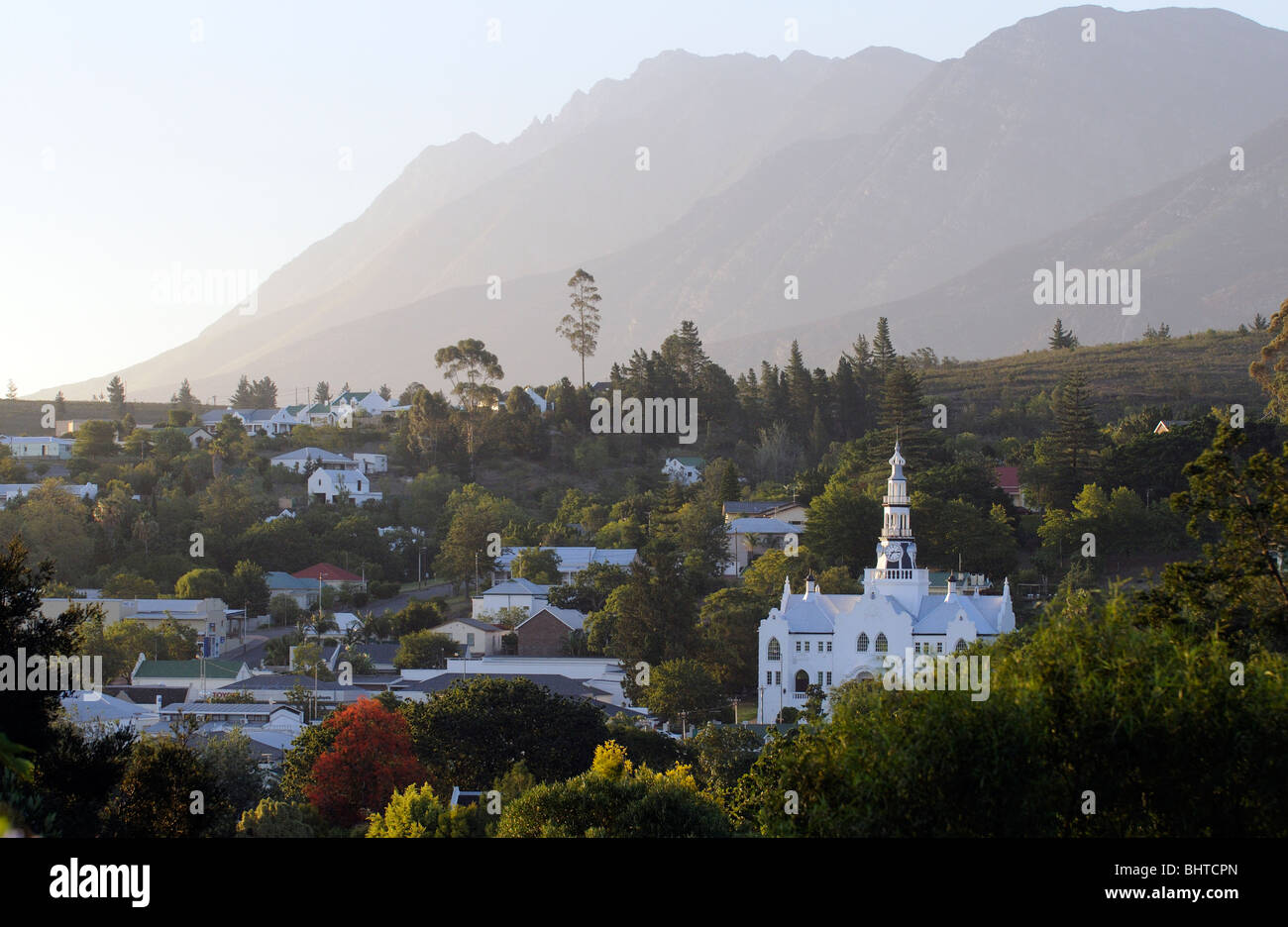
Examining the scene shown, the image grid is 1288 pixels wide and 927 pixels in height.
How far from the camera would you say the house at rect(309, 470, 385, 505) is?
232 feet

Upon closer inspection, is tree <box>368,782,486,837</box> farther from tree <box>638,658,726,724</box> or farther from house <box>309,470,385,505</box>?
house <box>309,470,385,505</box>

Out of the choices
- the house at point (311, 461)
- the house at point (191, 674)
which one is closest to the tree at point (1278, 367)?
the house at point (191, 674)

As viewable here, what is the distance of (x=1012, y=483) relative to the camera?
6525 cm

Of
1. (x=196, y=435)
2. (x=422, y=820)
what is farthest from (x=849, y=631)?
(x=196, y=435)

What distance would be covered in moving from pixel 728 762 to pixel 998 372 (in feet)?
239

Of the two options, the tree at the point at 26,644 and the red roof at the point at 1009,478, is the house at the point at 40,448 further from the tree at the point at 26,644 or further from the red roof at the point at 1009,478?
the tree at the point at 26,644

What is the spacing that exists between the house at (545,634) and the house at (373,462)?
27.4 meters

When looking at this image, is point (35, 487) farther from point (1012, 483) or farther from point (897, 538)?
point (1012, 483)

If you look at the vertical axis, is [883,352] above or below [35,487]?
above

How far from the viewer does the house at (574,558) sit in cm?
5909

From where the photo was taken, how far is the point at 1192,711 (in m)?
15.9

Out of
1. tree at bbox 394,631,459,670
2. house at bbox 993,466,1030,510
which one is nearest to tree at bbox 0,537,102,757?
tree at bbox 394,631,459,670

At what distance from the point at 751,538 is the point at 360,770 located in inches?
1300
